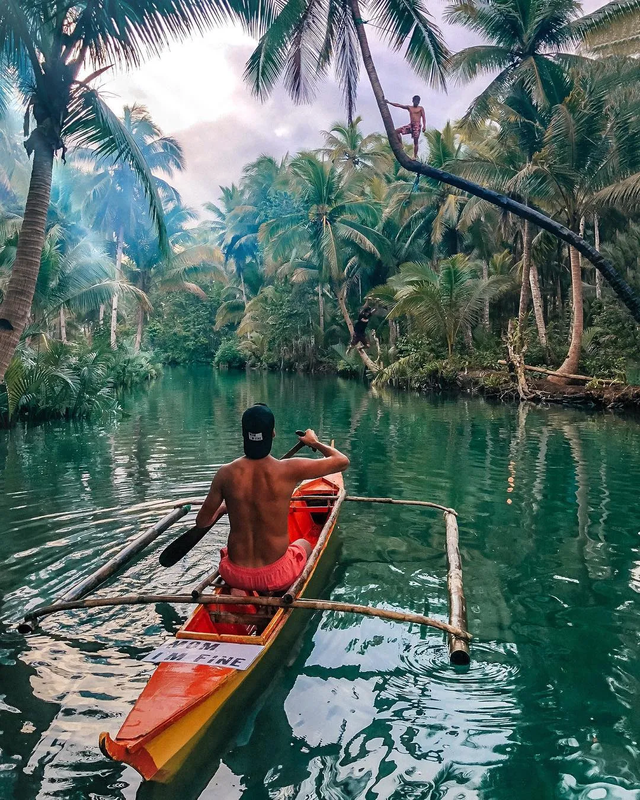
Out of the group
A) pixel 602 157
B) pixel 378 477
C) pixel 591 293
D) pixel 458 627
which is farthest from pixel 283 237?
pixel 458 627

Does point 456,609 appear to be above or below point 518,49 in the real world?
below

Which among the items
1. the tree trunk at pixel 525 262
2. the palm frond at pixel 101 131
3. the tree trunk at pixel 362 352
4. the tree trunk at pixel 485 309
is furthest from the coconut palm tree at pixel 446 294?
the palm frond at pixel 101 131

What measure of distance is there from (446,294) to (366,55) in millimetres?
10878

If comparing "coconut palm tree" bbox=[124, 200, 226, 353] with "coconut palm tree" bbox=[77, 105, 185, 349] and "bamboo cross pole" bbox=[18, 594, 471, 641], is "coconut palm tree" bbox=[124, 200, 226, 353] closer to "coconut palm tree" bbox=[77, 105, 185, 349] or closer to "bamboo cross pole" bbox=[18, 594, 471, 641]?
"coconut palm tree" bbox=[77, 105, 185, 349]

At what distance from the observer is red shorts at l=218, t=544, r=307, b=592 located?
13.8 ft

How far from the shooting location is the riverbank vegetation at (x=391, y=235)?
15.0m

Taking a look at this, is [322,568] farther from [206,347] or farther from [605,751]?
[206,347]

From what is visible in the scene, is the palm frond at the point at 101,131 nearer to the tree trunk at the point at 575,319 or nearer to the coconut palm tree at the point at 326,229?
the tree trunk at the point at 575,319

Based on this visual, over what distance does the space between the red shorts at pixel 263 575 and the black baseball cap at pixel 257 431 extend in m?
0.78

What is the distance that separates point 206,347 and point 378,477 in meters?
44.0

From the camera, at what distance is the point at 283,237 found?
3164 centimetres

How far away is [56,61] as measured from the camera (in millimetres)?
7957

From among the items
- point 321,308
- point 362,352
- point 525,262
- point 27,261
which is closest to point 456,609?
point 27,261

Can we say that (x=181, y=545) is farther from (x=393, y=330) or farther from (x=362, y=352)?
(x=393, y=330)
